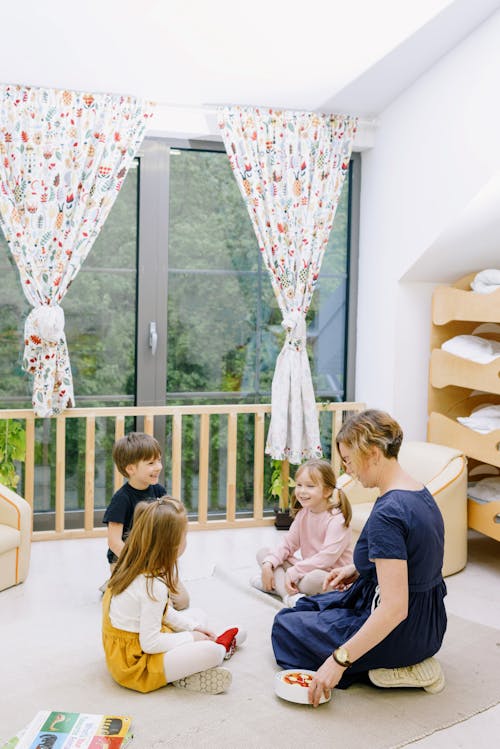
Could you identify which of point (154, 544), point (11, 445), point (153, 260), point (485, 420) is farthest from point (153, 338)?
point (154, 544)

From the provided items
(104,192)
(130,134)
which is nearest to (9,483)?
(104,192)

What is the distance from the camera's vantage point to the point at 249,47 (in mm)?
3363

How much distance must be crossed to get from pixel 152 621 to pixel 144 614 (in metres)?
0.03

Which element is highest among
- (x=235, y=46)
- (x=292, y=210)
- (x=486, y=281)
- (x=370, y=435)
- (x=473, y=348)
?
(x=235, y=46)

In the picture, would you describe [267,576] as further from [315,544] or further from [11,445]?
[11,445]

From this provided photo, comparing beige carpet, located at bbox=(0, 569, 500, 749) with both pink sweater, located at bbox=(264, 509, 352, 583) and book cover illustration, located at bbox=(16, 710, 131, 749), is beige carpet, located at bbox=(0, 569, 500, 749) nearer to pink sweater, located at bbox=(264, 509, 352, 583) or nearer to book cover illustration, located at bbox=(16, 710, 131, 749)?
book cover illustration, located at bbox=(16, 710, 131, 749)

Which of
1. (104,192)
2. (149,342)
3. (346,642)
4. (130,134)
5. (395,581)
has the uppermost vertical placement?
(130,134)

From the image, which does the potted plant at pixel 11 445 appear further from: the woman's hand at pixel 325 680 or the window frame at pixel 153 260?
the woman's hand at pixel 325 680

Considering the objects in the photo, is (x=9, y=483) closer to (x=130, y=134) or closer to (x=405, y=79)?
(x=130, y=134)

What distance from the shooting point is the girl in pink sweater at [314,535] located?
3006 millimetres

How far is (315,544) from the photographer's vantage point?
3.10m

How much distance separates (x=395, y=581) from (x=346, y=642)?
233 mm

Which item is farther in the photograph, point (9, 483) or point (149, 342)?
point (149, 342)

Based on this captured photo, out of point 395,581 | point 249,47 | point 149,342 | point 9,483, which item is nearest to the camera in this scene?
point 395,581
